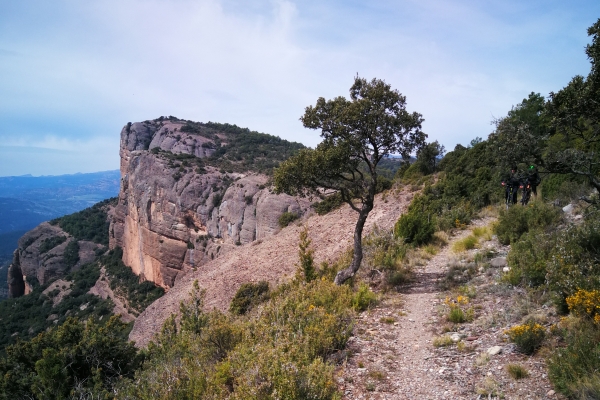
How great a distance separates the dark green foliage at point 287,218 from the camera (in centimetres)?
3059

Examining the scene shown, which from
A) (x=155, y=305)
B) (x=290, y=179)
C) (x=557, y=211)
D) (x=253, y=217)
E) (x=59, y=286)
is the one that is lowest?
(x=59, y=286)

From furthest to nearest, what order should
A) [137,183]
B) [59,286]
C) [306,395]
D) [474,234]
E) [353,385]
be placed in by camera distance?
[59,286] → [137,183] → [474,234] → [353,385] → [306,395]

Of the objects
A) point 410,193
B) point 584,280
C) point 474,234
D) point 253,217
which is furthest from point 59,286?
point 584,280

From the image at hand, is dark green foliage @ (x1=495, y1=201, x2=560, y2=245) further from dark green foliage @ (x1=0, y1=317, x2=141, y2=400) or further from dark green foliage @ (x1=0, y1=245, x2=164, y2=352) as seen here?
dark green foliage @ (x1=0, y1=245, x2=164, y2=352)

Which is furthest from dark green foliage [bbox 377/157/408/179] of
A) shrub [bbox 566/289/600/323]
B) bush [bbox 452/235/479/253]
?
shrub [bbox 566/289/600/323]

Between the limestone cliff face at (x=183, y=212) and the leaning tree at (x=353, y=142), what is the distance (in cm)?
2289

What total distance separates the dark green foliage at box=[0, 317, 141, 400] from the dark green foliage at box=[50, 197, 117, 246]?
65484 millimetres

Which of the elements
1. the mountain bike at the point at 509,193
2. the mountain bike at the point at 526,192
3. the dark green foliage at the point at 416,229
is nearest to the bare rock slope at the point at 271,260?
the dark green foliage at the point at 416,229

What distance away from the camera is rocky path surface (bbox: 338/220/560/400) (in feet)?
13.8

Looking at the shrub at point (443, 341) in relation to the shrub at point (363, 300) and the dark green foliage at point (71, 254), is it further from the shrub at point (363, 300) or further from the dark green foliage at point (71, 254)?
the dark green foliage at point (71, 254)

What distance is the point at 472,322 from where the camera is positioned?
6.13 meters

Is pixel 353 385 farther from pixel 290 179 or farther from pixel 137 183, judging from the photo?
pixel 137 183

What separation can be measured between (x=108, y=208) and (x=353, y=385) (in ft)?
278

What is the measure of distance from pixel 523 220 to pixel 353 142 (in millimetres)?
5730
